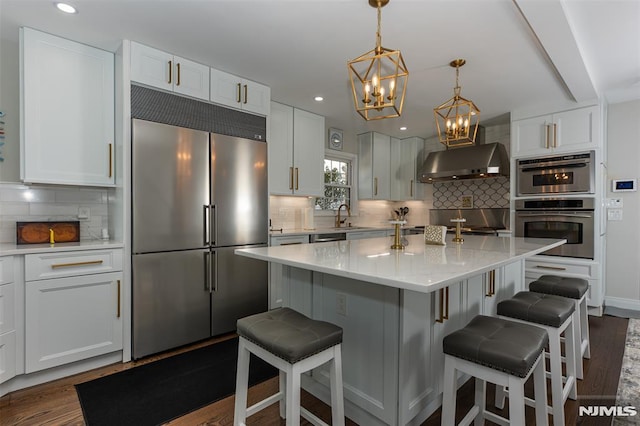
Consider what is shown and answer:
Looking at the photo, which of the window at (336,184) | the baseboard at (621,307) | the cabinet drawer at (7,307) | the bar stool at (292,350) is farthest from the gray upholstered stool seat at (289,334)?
the baseboard at (621,307)

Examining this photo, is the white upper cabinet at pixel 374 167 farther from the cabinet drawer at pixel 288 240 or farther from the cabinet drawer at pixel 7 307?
the cabinet drawer at pixel 7 307

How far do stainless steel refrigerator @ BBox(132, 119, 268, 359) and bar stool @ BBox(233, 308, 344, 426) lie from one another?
4.47 ft

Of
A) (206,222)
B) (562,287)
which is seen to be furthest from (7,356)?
(562,287)

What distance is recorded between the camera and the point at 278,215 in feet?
14.0

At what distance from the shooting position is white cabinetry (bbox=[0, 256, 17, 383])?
6.57 ft

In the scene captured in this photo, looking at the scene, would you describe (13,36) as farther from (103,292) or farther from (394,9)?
(394,9)

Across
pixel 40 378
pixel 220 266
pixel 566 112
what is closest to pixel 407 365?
pixel 220 266

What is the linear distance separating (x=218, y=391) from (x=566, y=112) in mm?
4441

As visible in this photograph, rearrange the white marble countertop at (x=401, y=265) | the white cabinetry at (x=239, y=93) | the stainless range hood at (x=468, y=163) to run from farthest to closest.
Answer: the stainless range hood at (x=468, y=163)
the white cabinetry at (x=239, y=93)
the white marble countertop at (x=401, y=265)

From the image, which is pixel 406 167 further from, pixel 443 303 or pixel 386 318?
pixel 386 318

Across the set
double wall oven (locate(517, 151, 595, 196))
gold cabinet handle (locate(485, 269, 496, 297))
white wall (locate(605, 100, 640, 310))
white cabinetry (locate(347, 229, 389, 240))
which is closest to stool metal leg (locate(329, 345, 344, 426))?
gold cabinet handle (locate(485, 269, 496, 297))

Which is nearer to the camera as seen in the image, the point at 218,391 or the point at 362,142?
the point at 218,391

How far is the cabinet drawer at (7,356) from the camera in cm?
199

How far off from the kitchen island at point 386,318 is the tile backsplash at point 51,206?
1819 mm
